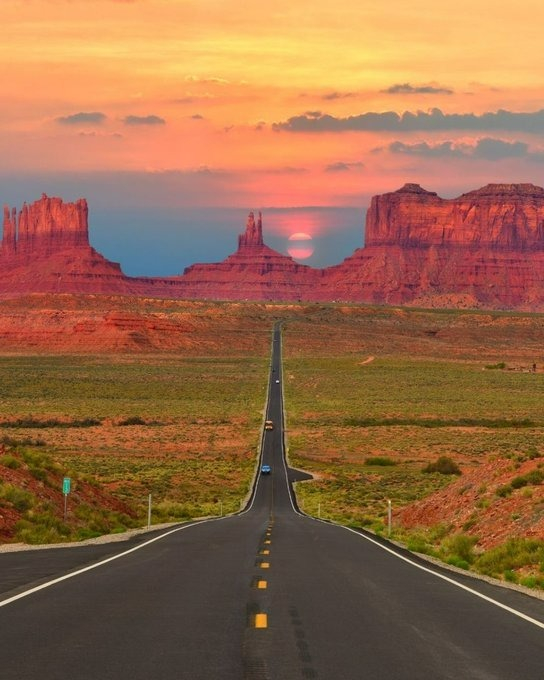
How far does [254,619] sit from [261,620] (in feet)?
0.38

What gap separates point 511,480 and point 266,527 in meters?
8.33

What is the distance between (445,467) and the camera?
200 ft

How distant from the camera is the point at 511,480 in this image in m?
29.1

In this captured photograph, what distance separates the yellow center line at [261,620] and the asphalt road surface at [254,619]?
0.02 m

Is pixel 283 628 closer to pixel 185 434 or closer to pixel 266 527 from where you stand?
pixel 266 527

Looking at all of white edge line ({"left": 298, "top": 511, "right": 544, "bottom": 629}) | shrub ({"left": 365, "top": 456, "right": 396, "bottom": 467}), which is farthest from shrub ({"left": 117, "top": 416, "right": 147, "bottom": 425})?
white edge line ({"left": 298, "top": 511, "right": 544, "bottom": 629})

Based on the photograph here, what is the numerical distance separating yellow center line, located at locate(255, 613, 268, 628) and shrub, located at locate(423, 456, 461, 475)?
1915 inches

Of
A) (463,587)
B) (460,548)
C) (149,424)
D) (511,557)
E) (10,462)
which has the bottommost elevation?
(149,424)

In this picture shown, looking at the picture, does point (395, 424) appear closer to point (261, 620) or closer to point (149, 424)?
point (149, 424)

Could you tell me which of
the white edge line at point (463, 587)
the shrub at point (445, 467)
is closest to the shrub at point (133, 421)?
the shrub at point (445, 467)

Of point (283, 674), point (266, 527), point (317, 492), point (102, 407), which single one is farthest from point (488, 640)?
point (102, 407)

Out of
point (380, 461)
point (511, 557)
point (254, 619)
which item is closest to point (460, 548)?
point (511, 557)

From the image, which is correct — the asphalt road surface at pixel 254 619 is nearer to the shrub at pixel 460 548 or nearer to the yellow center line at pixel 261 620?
the yellow center line at pixel 261 620

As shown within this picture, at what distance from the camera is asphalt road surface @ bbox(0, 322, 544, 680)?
10.1 meters
